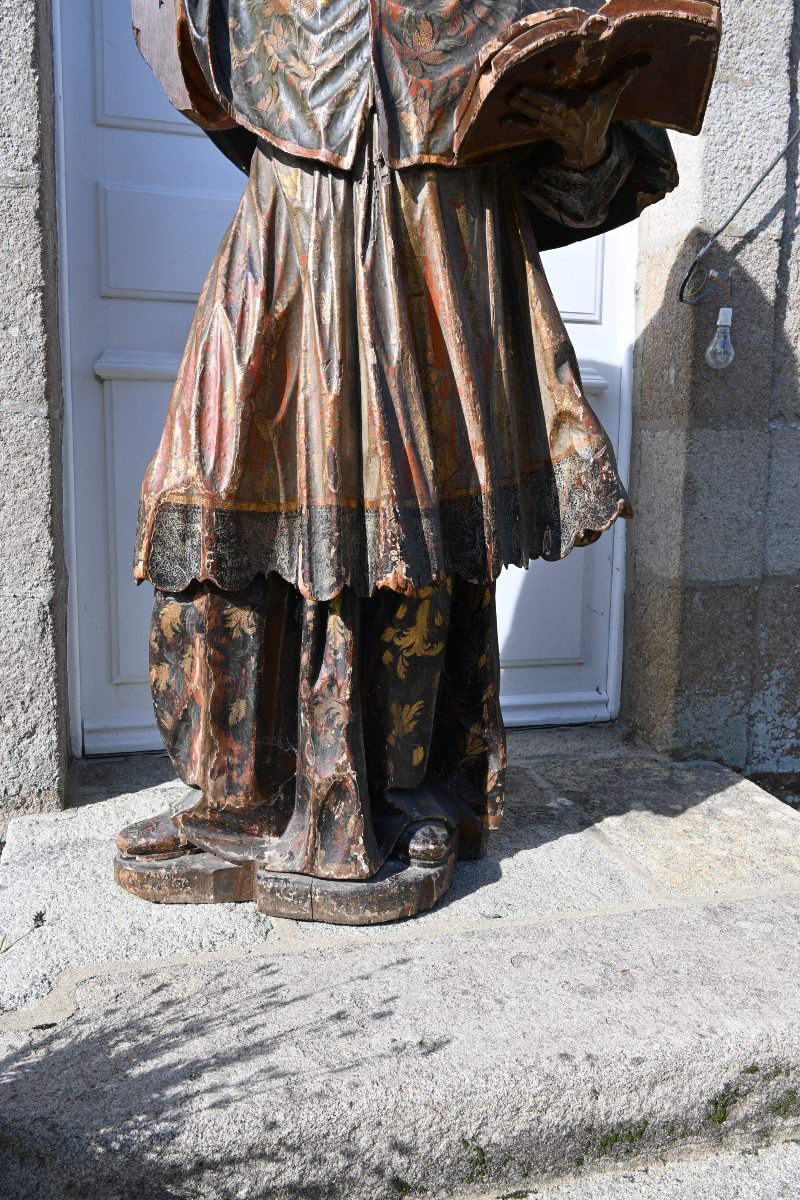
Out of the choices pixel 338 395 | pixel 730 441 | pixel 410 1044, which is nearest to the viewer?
pixel 410 1044

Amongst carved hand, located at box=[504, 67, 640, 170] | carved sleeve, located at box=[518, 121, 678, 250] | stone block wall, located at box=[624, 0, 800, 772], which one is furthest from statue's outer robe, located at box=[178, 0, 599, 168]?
stone block wall, located at box=[624, 0, 800, 772]

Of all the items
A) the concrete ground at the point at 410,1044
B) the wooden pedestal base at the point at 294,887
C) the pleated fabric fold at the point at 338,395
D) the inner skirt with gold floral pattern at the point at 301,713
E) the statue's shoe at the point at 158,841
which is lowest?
the concrete ground at the point at 410,1044

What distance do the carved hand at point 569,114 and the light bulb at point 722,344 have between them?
3.58 ft

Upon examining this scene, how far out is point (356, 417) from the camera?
63.8 inches

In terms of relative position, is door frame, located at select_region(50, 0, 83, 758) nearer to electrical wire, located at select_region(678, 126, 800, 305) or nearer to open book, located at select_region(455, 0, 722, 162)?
open book, located at select_region(455, 0, 722, 162)

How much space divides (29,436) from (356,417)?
3.04 ft

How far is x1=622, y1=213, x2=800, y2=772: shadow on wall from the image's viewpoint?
2.68m

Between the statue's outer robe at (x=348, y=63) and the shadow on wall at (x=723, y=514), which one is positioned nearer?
the statue's outer robe at (x=348, y=63)

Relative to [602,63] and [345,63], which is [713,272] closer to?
[602,63]

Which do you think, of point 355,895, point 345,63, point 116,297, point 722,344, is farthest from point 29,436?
point 722,344

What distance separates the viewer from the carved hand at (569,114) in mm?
1529

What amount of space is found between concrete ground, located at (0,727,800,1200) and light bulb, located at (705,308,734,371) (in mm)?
1352

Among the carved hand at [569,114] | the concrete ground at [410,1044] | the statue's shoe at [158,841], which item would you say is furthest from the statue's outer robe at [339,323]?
the concrete ground at [410,1044]

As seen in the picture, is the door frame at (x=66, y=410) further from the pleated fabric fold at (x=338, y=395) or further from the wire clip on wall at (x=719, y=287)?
the wire clip on wall at (x=719, y=287)
